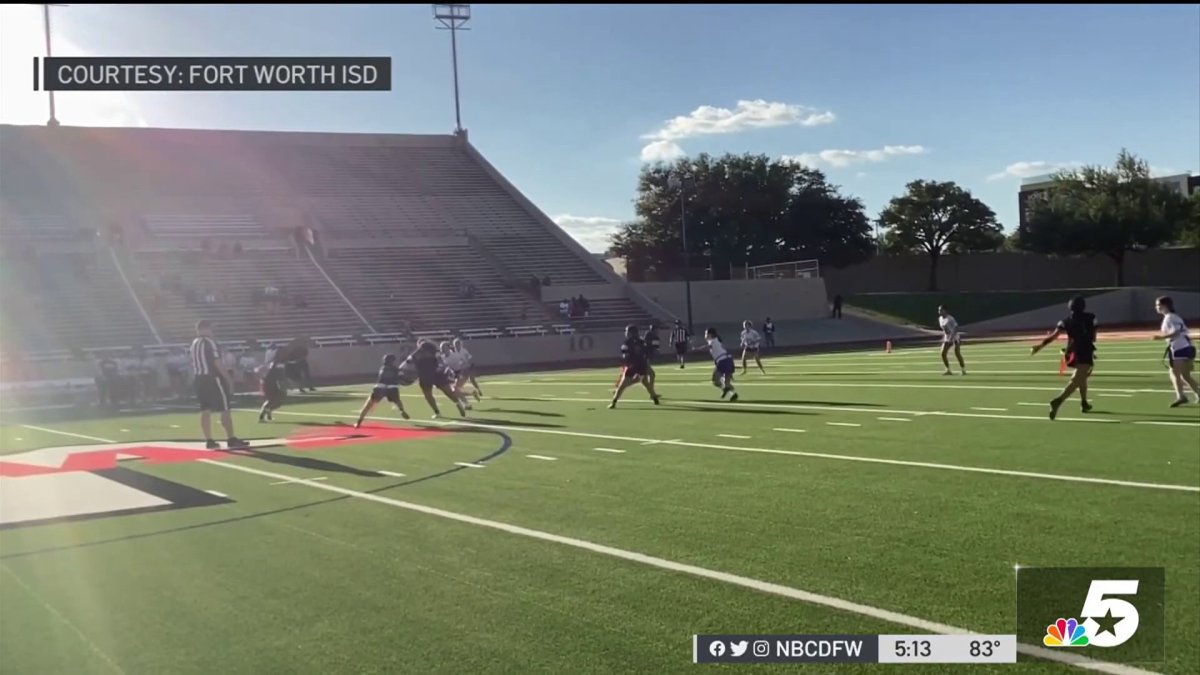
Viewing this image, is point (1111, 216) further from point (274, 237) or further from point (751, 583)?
point (751, 583)

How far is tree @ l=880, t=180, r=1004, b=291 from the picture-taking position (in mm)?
63844

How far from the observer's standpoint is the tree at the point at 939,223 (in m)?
63.8

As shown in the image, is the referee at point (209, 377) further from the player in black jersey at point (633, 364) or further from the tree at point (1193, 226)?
the tree at point (1193, 226)

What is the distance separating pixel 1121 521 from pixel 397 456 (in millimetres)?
7815

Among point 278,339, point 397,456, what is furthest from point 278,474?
point 278,339

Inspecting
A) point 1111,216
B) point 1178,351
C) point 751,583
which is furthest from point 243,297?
point 1111,216

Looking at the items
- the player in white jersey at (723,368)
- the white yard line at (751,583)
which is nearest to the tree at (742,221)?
the player in white jersey at (723,368)

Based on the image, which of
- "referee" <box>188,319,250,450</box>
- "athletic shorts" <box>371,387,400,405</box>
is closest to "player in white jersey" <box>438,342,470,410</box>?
"athletic shorts" <box>371,387,400,405</box>

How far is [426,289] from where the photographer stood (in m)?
45.8

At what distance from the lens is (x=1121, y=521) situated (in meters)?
6.78

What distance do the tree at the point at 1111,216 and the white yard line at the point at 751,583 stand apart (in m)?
59.1

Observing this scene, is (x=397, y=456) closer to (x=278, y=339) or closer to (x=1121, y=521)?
(x=1121, y=521)

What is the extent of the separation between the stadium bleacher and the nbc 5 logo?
36.4m

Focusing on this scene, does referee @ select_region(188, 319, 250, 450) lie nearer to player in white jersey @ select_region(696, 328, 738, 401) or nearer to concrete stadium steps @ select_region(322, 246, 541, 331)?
player in white jersey @ select_region(696, 328, 738, 401)
